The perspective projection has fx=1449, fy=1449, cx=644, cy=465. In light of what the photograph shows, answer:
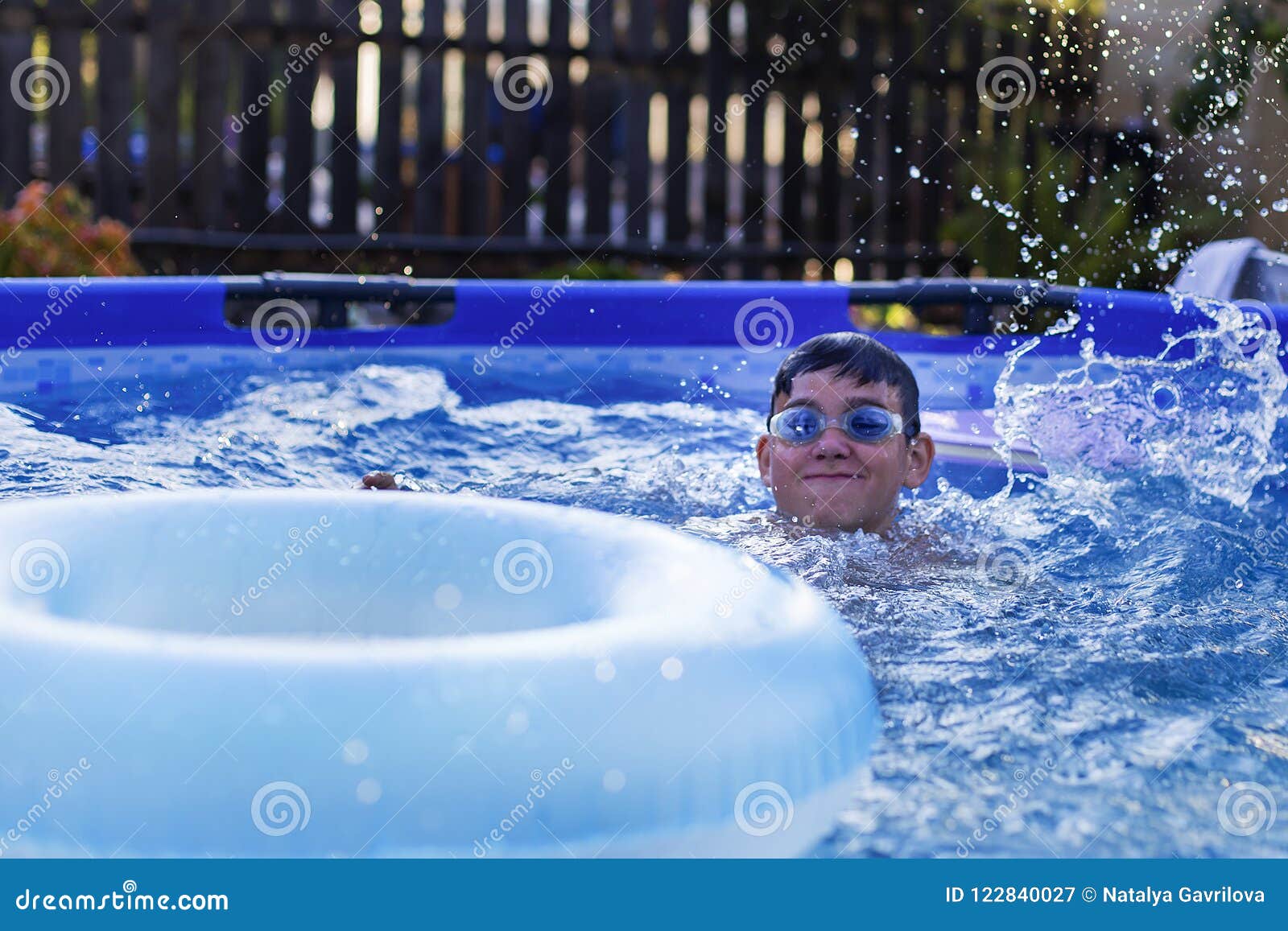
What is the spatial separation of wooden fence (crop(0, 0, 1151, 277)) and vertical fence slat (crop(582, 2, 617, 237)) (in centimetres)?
1

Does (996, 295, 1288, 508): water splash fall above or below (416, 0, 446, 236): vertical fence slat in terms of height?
below

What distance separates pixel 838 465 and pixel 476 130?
15.8ft

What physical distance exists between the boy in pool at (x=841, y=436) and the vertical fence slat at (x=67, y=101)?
4.67 metres

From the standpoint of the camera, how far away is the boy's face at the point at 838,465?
2863 mm

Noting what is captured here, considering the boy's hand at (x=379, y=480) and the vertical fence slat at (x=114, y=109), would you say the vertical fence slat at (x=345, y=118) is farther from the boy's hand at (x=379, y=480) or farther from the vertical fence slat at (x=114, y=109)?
the boy's hand at (x=379, y=480)

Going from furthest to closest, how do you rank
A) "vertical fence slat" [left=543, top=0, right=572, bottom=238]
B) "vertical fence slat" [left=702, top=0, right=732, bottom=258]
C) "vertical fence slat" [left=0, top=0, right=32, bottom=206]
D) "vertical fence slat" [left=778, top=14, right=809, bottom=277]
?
"vertical fence slat" [left=778, top=14, right=809, bottom=277]
"vertical fence slat" [left=702, top=0, right=732, bottom=258]
"vertical fence slat" [left=543, top=0, right=572, bottom=238]
"vertical fence slat" [left=0, top=0, right=32, bottom=206]

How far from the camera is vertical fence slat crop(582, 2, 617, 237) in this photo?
733cm

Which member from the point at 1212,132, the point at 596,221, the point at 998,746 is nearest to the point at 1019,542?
the point at 998,746

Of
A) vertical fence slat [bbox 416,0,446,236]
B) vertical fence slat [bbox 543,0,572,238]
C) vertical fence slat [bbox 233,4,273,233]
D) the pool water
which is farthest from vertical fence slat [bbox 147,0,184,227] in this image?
the pool water

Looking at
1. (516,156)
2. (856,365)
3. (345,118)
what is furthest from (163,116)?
(856,365)

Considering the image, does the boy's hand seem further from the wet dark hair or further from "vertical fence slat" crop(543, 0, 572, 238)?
"vertical fence slat" crop(543, 0, 572, 238)

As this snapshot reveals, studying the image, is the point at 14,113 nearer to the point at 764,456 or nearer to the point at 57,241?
the point at 57,241

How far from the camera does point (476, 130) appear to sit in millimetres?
7227

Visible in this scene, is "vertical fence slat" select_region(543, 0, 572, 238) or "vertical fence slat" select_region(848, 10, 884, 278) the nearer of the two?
"vertical fence slat" select_region(543, 0, 572, 238)
